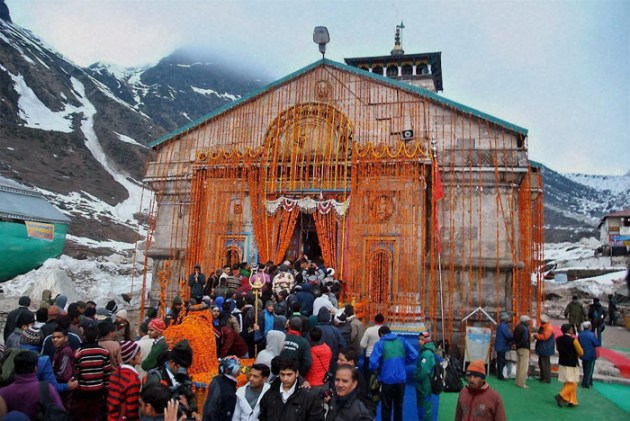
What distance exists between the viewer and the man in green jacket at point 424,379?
25.0 ft

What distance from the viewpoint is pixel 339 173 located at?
16297 millimetres

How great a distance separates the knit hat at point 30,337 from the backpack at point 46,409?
5.78 feet

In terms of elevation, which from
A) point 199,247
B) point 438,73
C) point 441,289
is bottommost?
point 441,289

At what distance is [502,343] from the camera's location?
11.9 metres

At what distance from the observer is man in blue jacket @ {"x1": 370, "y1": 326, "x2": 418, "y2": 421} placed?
24.0 ft

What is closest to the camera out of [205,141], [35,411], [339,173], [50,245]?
[35,411]

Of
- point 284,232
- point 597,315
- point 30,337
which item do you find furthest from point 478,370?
point 597,315

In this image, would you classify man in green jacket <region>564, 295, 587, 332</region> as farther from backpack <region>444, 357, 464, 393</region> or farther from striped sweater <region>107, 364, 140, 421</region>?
striped sweater <region>107, 364, 140, 421</region>

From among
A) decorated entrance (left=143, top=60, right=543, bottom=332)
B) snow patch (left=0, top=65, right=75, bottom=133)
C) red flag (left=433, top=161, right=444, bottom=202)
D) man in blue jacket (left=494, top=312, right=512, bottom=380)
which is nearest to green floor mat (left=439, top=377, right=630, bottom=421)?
man in blue jacket (left=494, top=312, right=512, bottom=380)

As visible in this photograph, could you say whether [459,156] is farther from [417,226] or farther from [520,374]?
[520,374]

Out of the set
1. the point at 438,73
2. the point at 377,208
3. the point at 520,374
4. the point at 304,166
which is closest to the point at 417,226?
the point at 377,208

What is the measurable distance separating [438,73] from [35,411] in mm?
35125

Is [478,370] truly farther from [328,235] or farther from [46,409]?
[328,235]

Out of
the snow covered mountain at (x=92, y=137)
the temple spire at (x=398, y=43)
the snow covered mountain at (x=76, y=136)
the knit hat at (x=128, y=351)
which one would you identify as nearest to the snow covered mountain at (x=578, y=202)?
the snow covered mountain at (x=92, y=137)
